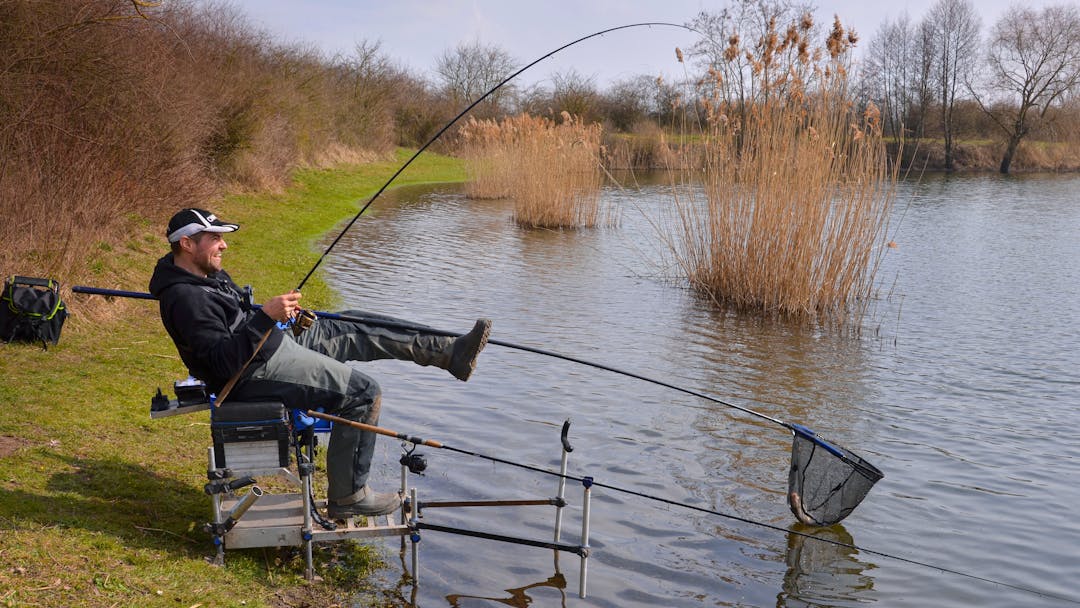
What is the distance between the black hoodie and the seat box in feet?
0.52

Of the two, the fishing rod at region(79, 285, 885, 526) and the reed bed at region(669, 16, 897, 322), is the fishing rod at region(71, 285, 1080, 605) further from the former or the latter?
the reed bed at region(669, 16, 897, 322)

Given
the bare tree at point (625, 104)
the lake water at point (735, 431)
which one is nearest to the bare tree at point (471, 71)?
the bare tree at point (625, 104)

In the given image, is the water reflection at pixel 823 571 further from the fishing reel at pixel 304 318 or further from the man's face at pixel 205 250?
the man's face at pixel 205 250

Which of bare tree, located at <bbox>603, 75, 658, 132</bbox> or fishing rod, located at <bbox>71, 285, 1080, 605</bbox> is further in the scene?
bare tree, located at <bbox>603, 75, 658, 132</bbox>

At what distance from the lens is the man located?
380 cm

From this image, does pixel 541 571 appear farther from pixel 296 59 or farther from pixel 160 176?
pixel 296 59

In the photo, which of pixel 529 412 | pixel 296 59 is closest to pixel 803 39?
pixel 529 412

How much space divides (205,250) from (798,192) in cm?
750

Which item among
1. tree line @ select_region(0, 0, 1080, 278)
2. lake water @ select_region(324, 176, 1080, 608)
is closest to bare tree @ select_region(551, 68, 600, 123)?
tree line @ select_region(0, 0, 1080, 278)

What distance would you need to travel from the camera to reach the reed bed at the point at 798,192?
9891 millimetres

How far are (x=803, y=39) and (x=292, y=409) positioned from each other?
23.3ft

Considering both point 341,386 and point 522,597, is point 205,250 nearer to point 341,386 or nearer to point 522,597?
point 341,386

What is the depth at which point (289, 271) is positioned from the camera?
40.0 ft

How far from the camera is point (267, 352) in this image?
3.85 metres
